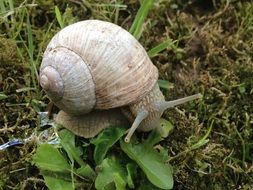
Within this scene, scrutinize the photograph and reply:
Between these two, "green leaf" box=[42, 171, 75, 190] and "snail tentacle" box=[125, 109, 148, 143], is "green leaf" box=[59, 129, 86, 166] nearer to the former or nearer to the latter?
"green leaf" box=[42, 171, 75, 190]

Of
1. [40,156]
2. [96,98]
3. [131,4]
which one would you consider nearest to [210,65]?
[131,4]

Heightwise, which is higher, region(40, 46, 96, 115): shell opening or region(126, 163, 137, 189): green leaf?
region(40, 46, 96, 115): shell opening

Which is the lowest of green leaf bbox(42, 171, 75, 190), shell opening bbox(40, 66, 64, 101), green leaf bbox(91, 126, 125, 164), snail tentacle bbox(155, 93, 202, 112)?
green leaf bbox(42, 171, 75, 190)

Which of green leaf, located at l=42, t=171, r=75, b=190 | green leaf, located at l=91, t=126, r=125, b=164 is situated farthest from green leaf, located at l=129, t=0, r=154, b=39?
green leaf, located at l=42, t=171, r=75, b=190

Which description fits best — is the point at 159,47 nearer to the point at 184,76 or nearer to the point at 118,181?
the point at 184,76

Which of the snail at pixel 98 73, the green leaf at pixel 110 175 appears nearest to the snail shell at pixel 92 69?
the snail at pixel 98 73

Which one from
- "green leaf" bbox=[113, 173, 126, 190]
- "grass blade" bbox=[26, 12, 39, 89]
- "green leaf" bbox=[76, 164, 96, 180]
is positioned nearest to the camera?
"green leaf" bbox=[113, 173, 126, 190]

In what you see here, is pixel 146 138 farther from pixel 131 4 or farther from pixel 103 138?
pixel 131 4
